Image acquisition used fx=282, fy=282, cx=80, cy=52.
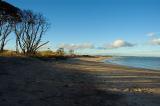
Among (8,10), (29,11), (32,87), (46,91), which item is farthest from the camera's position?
(29,11)

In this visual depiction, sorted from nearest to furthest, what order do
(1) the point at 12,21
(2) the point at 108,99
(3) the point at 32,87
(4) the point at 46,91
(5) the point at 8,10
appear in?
(2) the point at 108,99
(4) the point at 46,91
(3) the point at 32,87
(5) the point at 8,10
(1) the point at 12,21

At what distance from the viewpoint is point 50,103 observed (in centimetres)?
938

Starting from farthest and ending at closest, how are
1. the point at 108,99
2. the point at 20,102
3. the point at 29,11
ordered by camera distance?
the point at 29,11
the point at 108,99
the point at 20,102

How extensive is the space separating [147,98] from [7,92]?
5.45 m

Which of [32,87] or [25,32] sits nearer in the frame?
[32,87]

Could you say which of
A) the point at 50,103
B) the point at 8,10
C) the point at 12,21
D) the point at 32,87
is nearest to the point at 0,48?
the point at 12,21

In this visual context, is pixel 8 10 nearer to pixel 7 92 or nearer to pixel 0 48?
pixel 0 48

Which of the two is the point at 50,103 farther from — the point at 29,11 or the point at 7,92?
the point at 29,11

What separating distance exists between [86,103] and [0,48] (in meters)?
44.6

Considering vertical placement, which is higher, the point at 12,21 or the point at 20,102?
the point at 12,21

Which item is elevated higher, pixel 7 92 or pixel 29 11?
pixel 29 11

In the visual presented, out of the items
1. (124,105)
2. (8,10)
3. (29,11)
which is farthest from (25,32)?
(124,105)

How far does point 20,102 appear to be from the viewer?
929cm

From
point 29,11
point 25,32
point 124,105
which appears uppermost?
point 29,11
